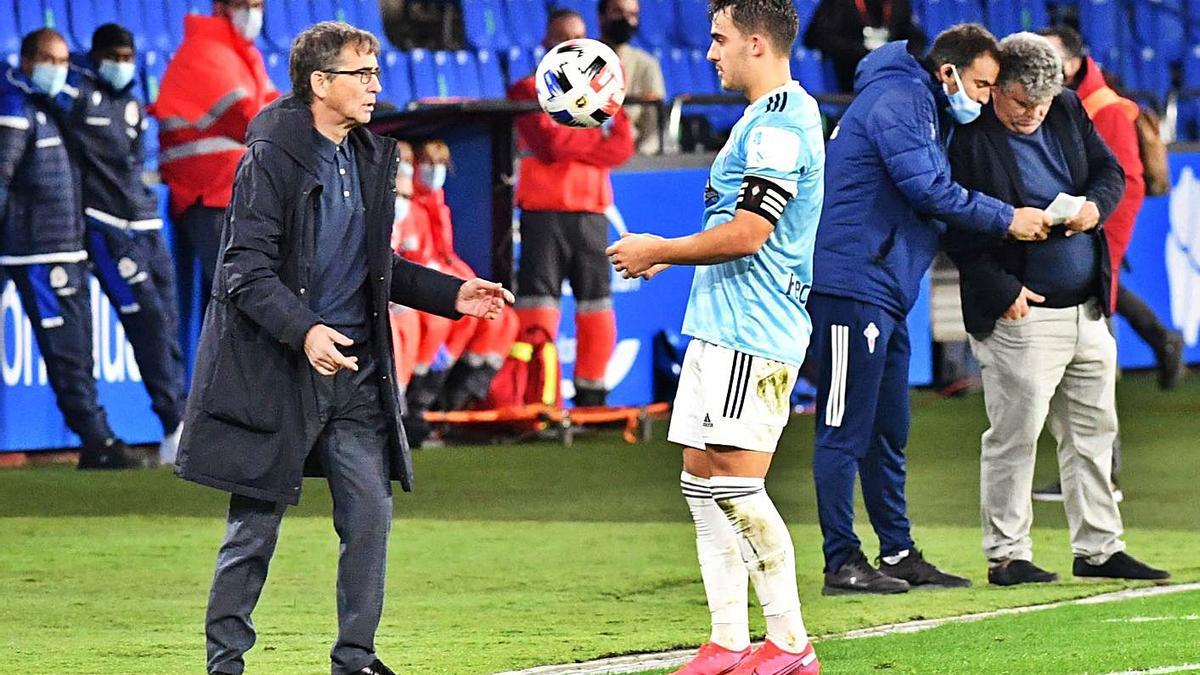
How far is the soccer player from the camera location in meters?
6.24

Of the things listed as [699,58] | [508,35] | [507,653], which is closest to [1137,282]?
[699,58]

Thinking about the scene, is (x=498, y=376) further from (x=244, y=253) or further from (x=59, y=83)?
(x=244, y=253)

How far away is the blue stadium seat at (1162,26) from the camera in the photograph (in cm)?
2191

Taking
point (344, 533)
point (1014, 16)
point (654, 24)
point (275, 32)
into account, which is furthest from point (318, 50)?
point (1014, 16)

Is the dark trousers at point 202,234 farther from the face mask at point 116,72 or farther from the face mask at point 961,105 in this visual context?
the face mask at point 961,105

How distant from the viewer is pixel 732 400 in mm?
6250

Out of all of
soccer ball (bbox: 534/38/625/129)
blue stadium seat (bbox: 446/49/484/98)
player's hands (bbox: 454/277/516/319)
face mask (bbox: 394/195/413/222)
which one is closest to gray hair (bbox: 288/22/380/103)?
player's hands (bbox: 454/277/516/319)

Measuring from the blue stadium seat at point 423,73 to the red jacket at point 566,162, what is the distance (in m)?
2.41

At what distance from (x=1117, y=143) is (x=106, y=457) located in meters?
6.00

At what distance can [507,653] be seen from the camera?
23.8 feet

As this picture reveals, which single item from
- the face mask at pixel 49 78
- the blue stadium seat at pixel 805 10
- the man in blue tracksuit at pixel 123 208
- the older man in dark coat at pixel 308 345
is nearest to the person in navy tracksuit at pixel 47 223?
the face mask at pixel 49 78

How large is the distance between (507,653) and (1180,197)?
511 inches

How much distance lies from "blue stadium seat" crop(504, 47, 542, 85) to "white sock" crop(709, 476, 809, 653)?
11370mm

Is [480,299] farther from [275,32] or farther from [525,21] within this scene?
[525,21]
